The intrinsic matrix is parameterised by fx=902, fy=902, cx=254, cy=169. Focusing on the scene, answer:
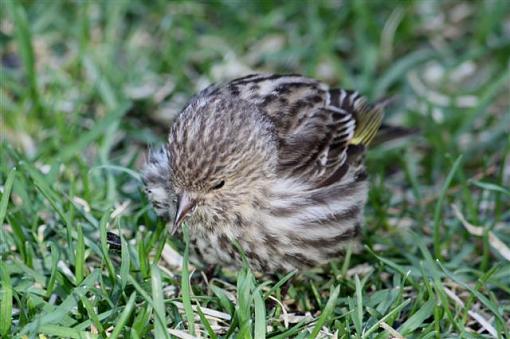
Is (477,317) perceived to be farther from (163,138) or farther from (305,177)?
(163,138)

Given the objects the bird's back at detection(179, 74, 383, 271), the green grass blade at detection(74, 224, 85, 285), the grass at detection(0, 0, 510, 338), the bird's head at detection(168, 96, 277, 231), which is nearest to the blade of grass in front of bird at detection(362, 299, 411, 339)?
the grass at detection(0, 0, 510, 338)

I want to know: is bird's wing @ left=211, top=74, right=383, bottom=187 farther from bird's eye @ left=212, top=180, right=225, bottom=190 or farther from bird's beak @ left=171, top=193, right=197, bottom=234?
bird's beak @ left=171, top=193, right=197, bottom=234

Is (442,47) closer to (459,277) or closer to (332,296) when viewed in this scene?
(459,277)

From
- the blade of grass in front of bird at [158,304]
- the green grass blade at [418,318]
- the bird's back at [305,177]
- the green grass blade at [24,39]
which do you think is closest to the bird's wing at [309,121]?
the bird's back at [305,177]

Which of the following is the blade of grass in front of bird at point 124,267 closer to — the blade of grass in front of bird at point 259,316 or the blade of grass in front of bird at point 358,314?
the blade of grass in front of bird at point 259,316

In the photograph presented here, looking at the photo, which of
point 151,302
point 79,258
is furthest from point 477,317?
point 79,258

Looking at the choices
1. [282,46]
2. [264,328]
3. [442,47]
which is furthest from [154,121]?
[264,328]

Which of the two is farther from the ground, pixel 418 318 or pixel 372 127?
Result: pixel 372 127
